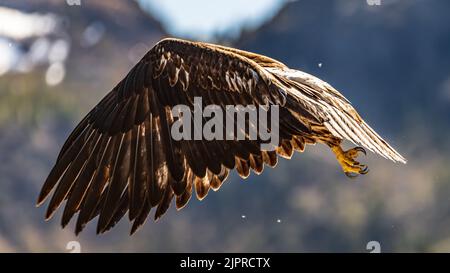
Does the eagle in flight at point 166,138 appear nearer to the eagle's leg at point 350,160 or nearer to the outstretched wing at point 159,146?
the outstretched wing at point 159,146

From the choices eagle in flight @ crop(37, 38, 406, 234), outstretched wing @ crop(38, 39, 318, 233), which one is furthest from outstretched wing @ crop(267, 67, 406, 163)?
outstretched wing @ crop(38, 39, 318, 233)

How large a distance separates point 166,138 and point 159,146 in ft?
0.32

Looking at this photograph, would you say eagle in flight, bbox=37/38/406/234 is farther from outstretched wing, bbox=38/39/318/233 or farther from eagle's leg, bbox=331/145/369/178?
eagle's leg, bbox=331/145/369/178

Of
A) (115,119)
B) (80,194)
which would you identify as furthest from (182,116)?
(80,194)

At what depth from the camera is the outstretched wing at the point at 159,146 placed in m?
6.61

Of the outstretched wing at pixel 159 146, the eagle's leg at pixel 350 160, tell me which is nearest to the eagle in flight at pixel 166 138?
the outstretched wing at pixel 159 146

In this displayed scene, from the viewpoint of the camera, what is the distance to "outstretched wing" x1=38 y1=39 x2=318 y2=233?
6.61 metres

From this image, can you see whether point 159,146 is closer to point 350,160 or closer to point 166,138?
A: point 166,138

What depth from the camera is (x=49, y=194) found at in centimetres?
698

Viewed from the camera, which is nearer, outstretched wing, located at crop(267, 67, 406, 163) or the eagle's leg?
outstretched wing, located at crop(267, 67, 406, 163)

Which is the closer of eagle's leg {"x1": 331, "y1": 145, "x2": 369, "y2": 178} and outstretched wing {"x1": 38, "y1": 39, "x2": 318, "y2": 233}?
outstretched wing {"x1": 38, "y1": 39, "x2": 318, "y2": 233}

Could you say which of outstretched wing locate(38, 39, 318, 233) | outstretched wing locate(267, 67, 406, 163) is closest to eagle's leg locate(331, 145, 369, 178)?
outstretched wing locate(267, 67, 406, 163)

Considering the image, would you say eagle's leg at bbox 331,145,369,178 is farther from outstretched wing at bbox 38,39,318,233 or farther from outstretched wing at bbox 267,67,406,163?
outstretched wing at bbox 38,39,318,233

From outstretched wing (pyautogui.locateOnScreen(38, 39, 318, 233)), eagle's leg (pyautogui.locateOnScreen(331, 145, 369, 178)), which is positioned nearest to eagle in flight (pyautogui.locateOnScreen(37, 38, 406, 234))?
outstretched wing (pyautogui.locateOnScreen(38, 39, 318, 233))
